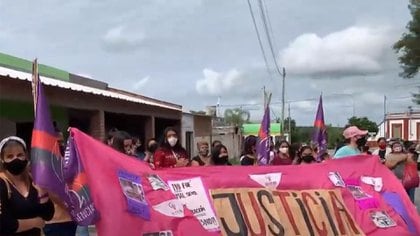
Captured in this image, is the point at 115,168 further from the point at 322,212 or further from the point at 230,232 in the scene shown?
the point at 322,212

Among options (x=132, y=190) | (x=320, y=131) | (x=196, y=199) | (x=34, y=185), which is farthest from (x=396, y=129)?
(x=34, y=185)

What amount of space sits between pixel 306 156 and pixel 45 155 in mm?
5081

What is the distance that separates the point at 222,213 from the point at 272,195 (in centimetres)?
64

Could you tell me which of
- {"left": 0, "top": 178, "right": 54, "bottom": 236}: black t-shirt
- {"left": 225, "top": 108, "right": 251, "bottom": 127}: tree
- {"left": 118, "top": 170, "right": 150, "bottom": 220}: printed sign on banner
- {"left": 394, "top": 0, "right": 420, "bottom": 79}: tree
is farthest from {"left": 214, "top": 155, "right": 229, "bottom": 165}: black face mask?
{"left": 225, "top": 108, "right": 251, "bottom": 127}: tree

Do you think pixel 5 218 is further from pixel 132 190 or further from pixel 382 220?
pixel 382 220

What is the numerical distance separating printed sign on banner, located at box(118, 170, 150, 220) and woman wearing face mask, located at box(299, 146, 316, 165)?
4421 mm

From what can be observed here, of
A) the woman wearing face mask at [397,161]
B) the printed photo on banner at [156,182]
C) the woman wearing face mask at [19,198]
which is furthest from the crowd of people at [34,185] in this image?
the woman wearing face mask at [397,161]

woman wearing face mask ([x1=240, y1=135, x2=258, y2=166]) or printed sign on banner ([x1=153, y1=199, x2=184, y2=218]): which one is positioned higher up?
woman wearing face mask ([x1=240, y1=135, x2=258, y2=166])

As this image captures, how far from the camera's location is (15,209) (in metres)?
4.75

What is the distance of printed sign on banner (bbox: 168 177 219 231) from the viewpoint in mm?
5602

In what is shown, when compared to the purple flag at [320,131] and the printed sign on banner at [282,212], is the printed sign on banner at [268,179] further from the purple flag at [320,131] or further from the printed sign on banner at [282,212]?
the purple flag at [320,131]

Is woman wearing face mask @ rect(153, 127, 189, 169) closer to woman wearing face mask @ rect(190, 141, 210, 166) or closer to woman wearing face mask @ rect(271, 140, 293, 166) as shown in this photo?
woman wearing face mask @ rect(190, 141, 210, 166)

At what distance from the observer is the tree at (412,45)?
133 feet

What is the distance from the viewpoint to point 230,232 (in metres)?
5.66
